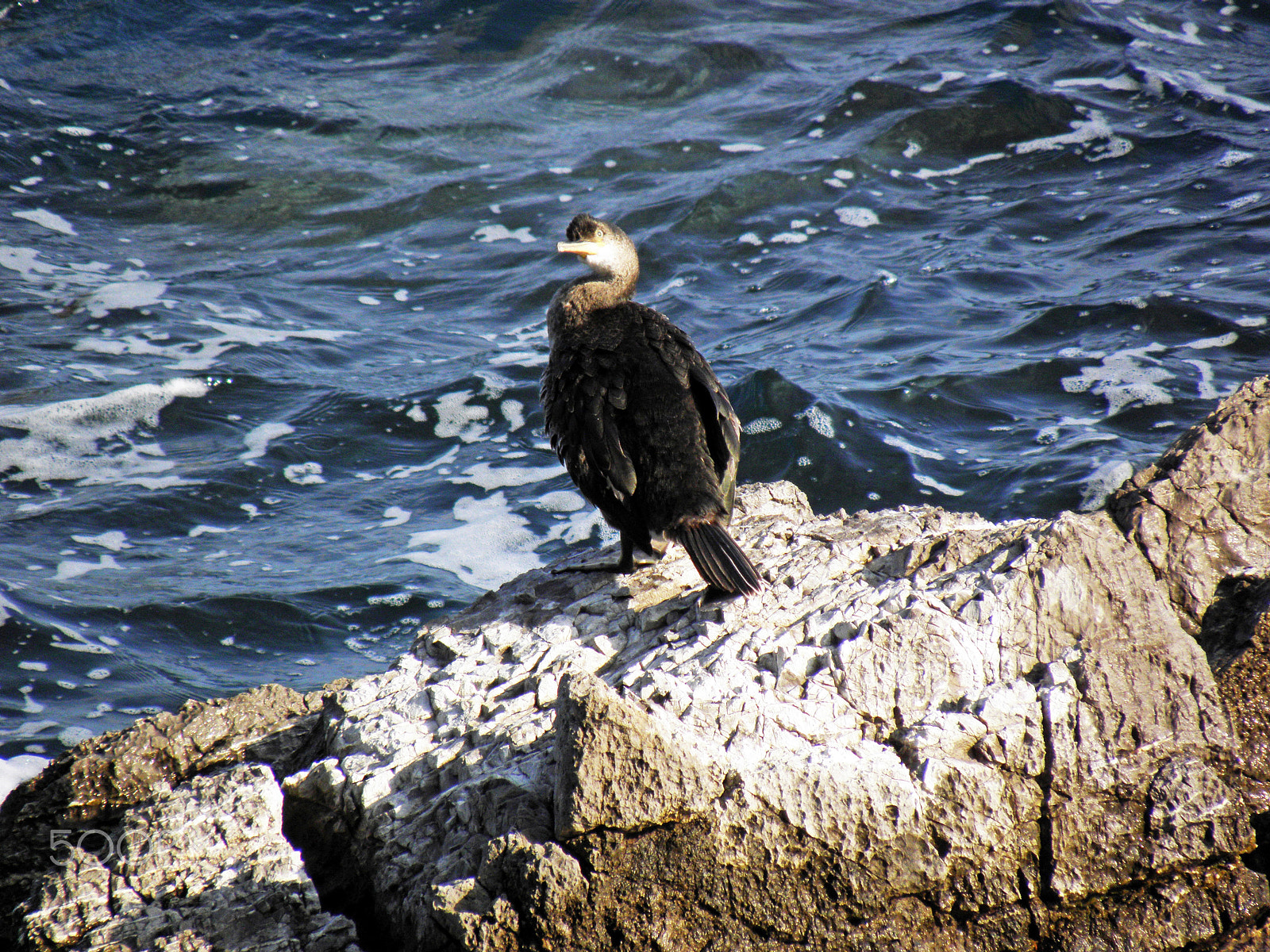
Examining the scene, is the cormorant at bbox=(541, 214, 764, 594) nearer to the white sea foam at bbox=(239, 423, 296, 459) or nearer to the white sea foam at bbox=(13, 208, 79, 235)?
the white sea foam at bbox=(239, 423, 296, 459)

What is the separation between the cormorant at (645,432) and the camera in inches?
130

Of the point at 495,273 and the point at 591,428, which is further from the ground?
the point at 591,428

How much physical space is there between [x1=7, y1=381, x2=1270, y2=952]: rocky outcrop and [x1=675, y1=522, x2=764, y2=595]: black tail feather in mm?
65

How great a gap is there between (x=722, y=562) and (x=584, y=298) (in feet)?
5.84

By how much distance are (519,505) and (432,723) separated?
3365mm

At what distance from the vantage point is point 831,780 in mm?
2145

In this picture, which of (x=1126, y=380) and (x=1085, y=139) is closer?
(x=1126, y=380)

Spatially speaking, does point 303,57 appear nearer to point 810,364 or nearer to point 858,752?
Result: point 810,364

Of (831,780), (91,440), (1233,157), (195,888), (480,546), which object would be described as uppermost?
(831,780)

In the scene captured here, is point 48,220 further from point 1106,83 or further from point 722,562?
point 1106,83

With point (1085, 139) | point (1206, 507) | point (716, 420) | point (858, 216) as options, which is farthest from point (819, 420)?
point (1085, 139)

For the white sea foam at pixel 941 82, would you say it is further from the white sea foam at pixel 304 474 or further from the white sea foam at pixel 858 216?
the white sea foam at pixel 304 474

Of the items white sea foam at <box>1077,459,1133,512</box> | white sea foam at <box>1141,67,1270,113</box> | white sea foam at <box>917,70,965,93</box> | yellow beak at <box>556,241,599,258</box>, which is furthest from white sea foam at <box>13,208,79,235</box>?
white sea foam at <box>1141,67,1270,113</box>

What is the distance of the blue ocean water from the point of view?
548cm
